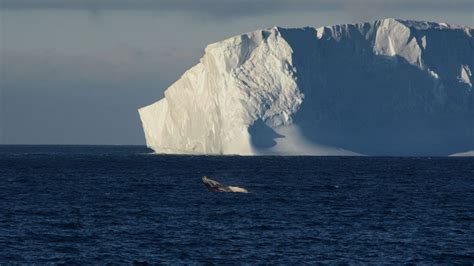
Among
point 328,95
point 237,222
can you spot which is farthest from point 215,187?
point 328,95

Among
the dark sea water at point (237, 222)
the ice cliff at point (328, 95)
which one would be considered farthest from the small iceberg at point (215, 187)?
the ice cliff at point (328, 95)

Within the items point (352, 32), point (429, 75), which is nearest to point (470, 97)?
point (429, 75)

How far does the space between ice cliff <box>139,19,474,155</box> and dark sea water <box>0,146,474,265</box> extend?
76.7 ft

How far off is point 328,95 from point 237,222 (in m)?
55.3

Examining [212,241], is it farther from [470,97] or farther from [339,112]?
[470,97]

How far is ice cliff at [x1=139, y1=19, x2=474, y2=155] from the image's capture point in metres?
86.2

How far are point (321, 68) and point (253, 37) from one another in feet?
22.5

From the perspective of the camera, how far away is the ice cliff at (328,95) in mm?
86250

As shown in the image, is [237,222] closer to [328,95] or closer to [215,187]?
[215,187]

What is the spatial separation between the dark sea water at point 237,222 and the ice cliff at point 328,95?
23.4 metres

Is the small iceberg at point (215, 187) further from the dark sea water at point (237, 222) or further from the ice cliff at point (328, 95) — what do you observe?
the ice cliff at point (328, 95)

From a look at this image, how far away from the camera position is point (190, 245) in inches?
1160

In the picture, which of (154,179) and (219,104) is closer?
(154,179)

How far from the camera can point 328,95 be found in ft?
296
